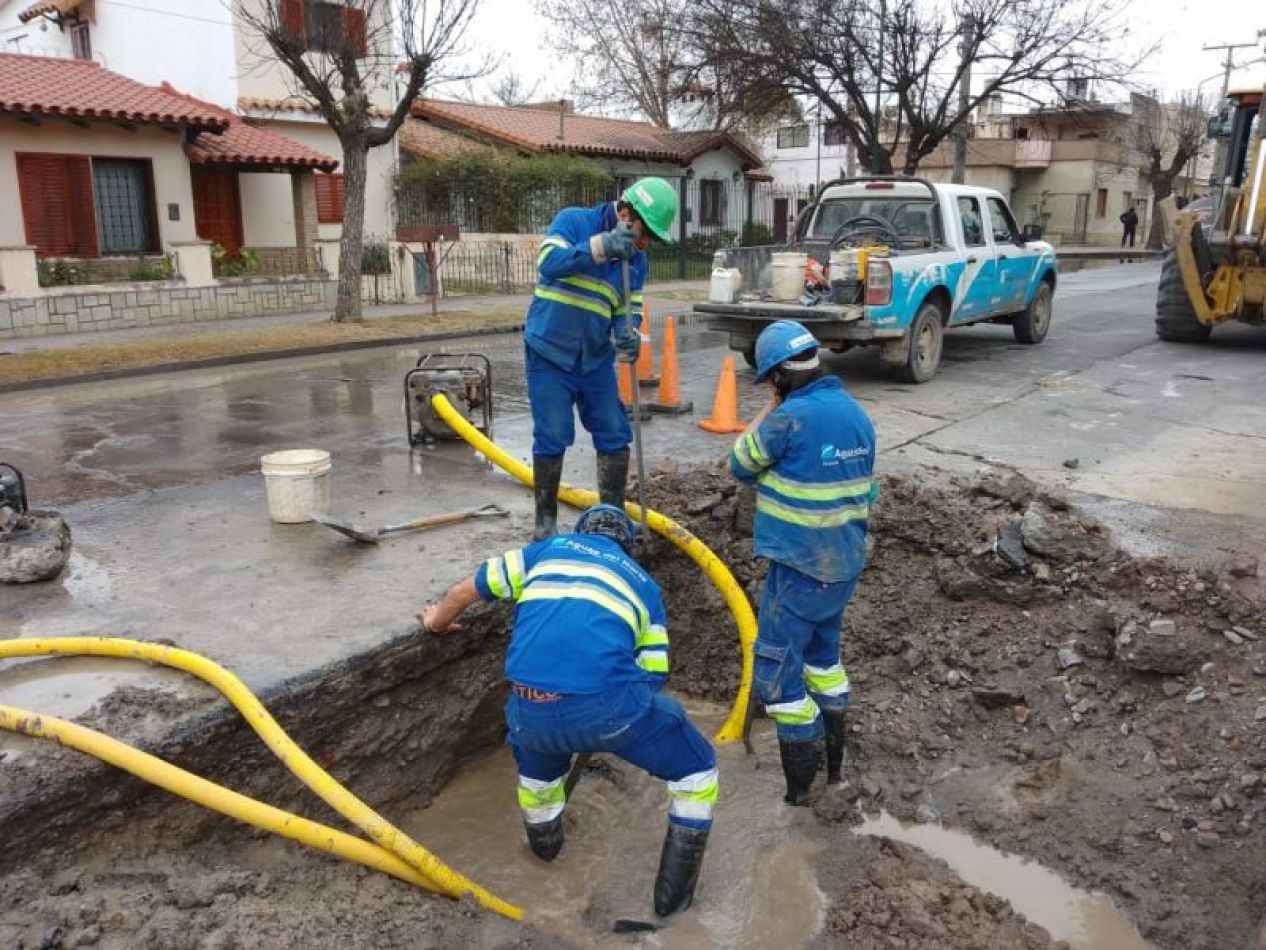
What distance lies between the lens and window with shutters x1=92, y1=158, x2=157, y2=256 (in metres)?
17.1

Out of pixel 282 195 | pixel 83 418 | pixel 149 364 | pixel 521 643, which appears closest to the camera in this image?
pixel 521 643

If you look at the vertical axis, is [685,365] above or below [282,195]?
below

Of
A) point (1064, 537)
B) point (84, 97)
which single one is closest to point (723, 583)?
point (1064, 537)

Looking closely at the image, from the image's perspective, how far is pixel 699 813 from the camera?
3.56 metres

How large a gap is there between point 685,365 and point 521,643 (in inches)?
348

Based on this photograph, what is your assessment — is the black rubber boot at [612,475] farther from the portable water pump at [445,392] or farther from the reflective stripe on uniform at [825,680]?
the portable water pump at [445,392]

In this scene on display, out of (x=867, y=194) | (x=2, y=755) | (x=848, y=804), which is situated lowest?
(x=848, y=804)

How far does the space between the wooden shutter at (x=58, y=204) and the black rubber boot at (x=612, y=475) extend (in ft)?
47.0

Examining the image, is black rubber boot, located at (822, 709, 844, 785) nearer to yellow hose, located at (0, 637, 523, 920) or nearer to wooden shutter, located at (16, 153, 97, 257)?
yellow hose, located at (0, 637, 523, 920)

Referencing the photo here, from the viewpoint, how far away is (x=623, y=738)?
3.34 metres

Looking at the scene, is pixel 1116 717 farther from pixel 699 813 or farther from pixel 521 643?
pixel 521 643

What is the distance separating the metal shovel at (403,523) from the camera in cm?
532

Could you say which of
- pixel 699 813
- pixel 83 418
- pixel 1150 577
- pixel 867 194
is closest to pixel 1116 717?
pixel 1150 577

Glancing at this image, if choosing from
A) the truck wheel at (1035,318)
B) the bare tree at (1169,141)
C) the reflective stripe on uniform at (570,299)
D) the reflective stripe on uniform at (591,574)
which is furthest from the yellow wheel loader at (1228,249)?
the bare tree at (1169,141)
